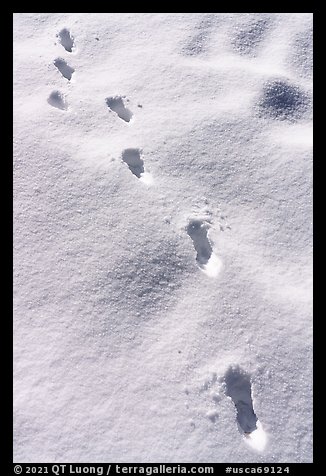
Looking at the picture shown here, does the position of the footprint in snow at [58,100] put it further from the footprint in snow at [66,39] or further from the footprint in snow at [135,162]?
the footprint in snow at [135,162]

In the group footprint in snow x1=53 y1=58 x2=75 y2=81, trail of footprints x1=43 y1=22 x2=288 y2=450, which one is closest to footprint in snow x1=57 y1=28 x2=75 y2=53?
trail of footprints x1=43 y1=22 x2=288 y2=450

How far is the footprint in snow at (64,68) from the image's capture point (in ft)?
11.6

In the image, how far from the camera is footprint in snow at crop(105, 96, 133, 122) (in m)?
3.32

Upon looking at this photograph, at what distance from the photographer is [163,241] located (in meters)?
2.71

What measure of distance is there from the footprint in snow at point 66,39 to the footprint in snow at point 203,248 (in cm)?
211

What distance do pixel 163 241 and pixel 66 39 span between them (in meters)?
2.31

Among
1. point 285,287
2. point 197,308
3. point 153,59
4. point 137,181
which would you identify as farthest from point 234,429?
point 153,59

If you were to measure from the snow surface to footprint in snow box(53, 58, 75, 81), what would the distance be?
14 millimetres

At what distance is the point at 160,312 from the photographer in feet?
8.23

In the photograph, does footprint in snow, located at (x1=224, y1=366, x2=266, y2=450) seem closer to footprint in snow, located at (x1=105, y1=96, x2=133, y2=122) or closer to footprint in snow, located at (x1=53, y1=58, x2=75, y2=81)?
footprint in snow, located at (x1=105, y1=96, x2=133, y2=122)

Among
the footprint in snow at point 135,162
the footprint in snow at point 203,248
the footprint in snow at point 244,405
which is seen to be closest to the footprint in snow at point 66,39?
the footprint in snow at point 135,162

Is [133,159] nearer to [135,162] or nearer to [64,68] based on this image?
[135,162]

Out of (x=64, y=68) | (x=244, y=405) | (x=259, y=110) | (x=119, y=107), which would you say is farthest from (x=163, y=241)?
(x=64, y=68)

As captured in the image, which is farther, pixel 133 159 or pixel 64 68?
pixel 64 68
